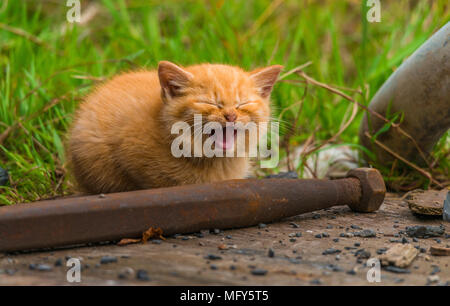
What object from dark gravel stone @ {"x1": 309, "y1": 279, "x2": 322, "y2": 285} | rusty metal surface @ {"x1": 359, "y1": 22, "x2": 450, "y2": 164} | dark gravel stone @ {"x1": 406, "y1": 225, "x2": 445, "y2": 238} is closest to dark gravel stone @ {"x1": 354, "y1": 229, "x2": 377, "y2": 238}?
dark gravel stone @ {"x1": 406, "y1": 225, "x2": 445, "y2": 238}

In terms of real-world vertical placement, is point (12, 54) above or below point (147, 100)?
above

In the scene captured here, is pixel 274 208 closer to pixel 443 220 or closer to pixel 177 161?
pixel 177 161

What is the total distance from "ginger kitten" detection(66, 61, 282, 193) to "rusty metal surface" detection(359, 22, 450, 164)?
0.91 m

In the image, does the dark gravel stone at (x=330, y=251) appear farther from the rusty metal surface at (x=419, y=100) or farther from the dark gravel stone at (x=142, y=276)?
the rusty metal surface at (x=419, y=100)

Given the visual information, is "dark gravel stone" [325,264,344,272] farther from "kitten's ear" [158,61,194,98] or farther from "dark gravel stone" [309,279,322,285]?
"kitten's ear" [158,61,194,98]

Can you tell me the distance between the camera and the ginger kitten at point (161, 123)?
8.35 ft

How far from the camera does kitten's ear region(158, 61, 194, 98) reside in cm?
255

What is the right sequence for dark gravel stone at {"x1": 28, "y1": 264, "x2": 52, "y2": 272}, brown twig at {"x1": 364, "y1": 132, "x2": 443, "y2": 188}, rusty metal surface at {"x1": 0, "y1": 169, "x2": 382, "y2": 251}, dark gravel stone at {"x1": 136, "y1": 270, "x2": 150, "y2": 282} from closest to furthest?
dark gravel stone at {"x1": 136, "y1": 270, "x2": 150, "y2": 282} < dark gravel stone at {"x1": 28, "y1": 264, "x2": 52, "y2": 272} < rusty metal surface at {"x1": 0, "y1": 169, "x2": 382, "y2": 251} < brown twig at {"x1": 364, "y1": 132, "x2": 443, "y2": 188}

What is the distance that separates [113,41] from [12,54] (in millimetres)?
1044

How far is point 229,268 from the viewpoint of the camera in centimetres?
194

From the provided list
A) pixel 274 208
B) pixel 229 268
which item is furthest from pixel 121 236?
pixel 274 208

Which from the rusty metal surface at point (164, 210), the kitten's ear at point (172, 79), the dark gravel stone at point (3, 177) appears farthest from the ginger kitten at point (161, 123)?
the dark gravel stone at point (3, 177)
